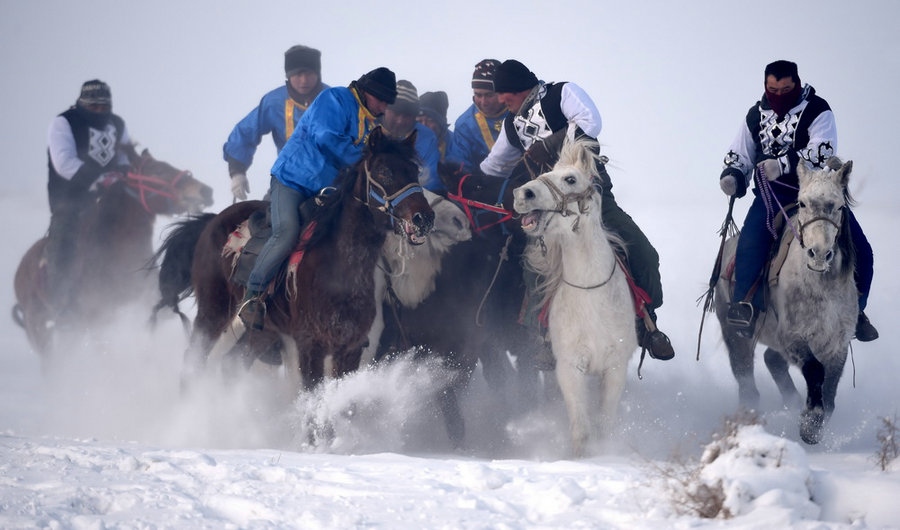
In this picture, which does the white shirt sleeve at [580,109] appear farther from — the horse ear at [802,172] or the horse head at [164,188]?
the horse head at [164,188]

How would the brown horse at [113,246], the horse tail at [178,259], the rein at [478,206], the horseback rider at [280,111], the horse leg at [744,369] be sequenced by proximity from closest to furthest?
1. the rein at [478,206]
2. the horse leg at [744,369]
3. the horse tail at [178,259]
4. the horseback rider at [280,111]
5. the brown horse at [113,246]

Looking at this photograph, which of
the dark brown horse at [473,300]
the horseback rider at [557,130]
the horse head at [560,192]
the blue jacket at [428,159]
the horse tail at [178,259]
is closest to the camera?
the horse head at [560,192]

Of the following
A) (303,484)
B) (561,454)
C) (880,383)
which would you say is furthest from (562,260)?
(880,383)

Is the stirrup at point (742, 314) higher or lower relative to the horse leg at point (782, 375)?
higher

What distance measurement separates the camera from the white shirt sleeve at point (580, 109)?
742 cm

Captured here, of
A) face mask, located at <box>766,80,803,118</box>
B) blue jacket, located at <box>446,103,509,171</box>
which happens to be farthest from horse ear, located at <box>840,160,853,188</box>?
blue jacket, located at <box>446,103,509,171</box>

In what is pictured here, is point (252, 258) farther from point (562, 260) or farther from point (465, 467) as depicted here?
point (465, 467)

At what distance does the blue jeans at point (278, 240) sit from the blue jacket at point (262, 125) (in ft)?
10.8

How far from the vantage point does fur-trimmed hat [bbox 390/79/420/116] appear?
9859mm

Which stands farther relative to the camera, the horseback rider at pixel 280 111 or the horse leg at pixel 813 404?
the horseback rider at pixel 280 111

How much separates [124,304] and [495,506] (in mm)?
7859

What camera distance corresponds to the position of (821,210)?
22.1 feet

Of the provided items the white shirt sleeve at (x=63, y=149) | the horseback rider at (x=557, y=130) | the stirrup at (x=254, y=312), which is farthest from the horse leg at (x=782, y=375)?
the white shirt sleeve at (x=63, y=149)

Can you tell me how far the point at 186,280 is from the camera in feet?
28.9
